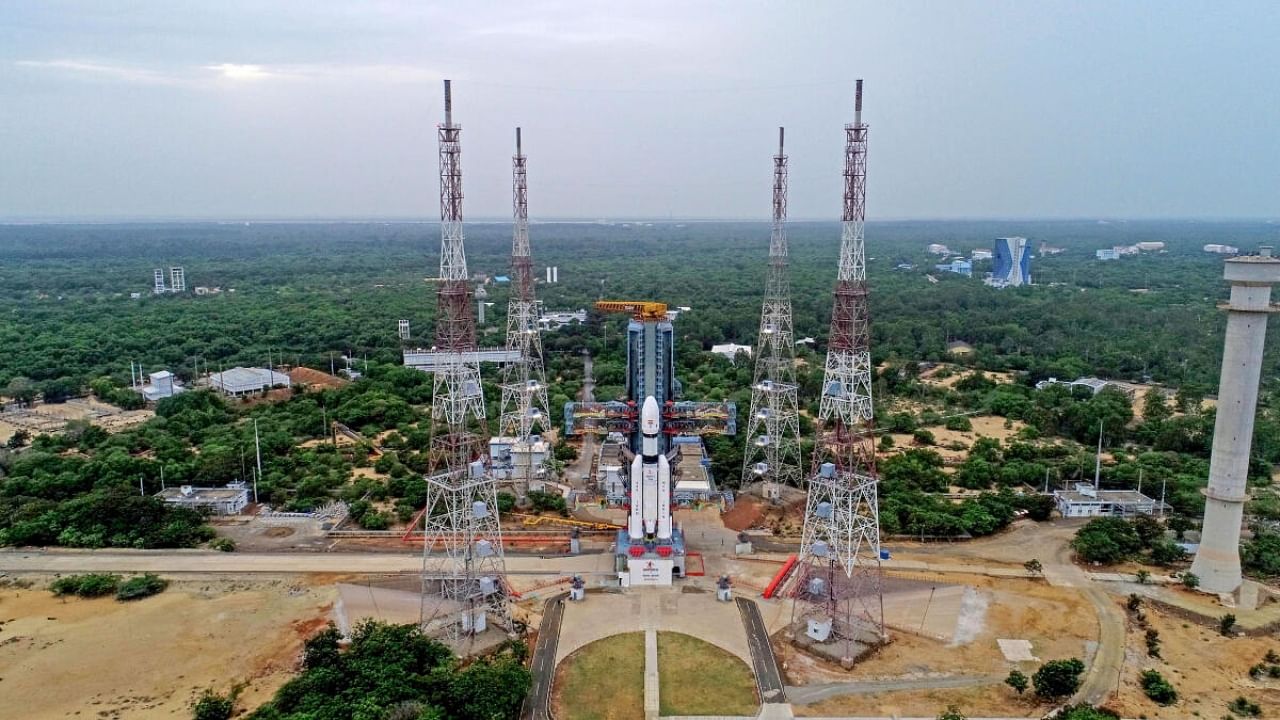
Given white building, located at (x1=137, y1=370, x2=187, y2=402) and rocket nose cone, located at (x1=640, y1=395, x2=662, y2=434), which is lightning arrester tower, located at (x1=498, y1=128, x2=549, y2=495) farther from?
white building, located at (x1=137, y1=370, x2=187, y2=402)

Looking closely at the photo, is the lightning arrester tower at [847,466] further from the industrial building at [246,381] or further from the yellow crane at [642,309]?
the industrial building at [246,381]

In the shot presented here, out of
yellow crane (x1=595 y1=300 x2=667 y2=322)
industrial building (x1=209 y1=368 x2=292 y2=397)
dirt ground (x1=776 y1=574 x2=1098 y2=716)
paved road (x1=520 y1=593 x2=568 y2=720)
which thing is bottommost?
paved road (x1=520 y1=593 x2=568 y2=720)

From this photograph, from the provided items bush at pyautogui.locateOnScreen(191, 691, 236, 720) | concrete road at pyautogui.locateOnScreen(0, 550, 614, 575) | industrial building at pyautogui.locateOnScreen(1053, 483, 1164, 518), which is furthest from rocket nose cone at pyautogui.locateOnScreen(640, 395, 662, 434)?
industrial building at pyautogui.locateOnScreen(1053, 483, 1164, 518)

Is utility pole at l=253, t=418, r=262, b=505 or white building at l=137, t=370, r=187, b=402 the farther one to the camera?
white building at l=137, t=370, r=187, b=402

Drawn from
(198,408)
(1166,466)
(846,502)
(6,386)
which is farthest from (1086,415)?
(6,386)

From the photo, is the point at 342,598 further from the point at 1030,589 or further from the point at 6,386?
the point at 6,386

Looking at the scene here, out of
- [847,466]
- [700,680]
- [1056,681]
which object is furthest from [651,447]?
[1056,681]

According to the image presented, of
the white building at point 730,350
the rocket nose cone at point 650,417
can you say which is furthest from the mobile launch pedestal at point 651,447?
the white building at point 730,350
